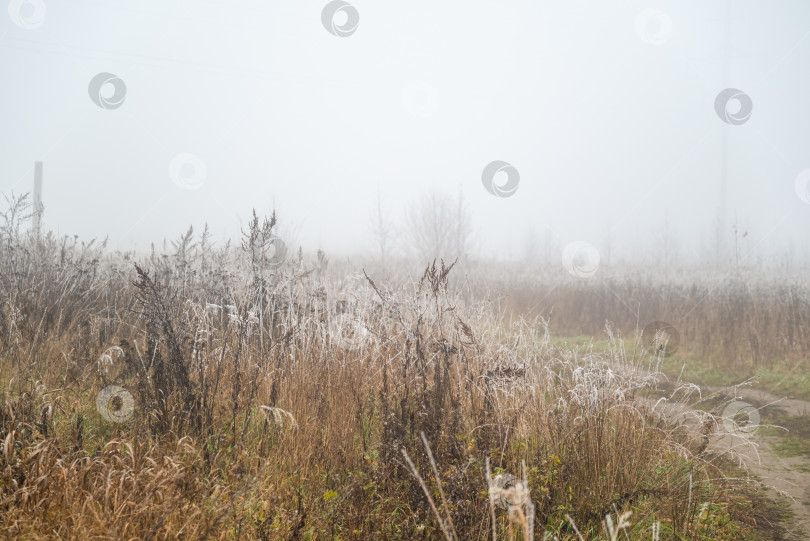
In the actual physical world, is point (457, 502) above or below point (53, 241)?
below

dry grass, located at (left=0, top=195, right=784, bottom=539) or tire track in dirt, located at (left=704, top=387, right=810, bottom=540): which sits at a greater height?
dry grass, located at (left=0, top=195, right=784, bottom=539)

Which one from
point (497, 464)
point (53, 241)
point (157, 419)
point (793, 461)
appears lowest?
point (793, 461)

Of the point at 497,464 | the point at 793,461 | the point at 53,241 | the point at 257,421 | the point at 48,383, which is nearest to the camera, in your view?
the point at 497,464

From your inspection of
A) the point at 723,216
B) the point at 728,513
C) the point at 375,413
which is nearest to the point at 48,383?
the point at 375,413

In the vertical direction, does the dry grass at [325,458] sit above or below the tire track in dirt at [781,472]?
above

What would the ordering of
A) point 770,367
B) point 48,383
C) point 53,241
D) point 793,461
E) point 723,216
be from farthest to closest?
1. point 723,216
2. point 53,241
3. point 770,367
4. point 793,461
5. point 48,383

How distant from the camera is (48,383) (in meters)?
3.72

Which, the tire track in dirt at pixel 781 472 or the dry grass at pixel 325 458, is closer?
the dry grass at pixel 325 458

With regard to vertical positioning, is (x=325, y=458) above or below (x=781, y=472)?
above

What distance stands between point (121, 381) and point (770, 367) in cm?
802

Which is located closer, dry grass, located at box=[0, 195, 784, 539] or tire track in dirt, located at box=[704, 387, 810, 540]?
dry grass, located at box=[0, 195, 784, 539]

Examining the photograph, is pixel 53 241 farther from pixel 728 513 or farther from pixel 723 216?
pixel 723 216

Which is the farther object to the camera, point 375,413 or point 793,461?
point 793,461

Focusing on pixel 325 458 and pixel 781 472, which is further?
pixel 781 472
